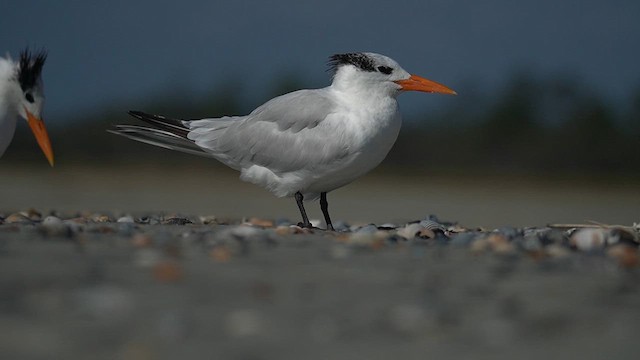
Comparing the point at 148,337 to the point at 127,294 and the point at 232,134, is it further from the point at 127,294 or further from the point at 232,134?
the point at 232,134

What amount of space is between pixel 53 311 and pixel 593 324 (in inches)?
62.5

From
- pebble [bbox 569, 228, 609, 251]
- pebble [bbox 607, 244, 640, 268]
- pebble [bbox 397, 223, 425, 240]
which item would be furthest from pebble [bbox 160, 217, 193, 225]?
pebble [bbox 607, 244, 640, 268]

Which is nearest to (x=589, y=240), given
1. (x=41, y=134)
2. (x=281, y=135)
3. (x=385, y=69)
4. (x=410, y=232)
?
(x=410, y=232)

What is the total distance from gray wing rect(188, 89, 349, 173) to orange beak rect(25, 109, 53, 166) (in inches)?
42.4

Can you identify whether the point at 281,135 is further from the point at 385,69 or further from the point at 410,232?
the point at 410,232

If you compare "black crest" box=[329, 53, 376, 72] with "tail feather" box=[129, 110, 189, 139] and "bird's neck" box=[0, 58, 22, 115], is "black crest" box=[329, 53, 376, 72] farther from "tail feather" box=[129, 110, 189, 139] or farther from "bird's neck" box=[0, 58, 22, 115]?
"bird's neck" box=[0, 58, 22, 115]

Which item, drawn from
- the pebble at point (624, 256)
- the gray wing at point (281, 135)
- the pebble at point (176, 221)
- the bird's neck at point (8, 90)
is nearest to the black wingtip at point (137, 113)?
the gray wing at point (281, 135)

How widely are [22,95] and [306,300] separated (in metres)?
4.25

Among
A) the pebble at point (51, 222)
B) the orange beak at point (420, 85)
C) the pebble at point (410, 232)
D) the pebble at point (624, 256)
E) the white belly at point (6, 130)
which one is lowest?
the pebble at point (51, 222)

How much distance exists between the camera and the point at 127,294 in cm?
278

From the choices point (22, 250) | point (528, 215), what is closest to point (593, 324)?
point (22, 250)

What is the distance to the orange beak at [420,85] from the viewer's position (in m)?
5.75

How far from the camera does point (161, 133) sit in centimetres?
610

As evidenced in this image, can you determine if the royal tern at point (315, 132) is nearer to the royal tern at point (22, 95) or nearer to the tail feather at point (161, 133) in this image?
the tail feather at point (161, 133)
